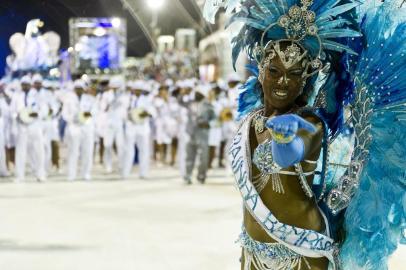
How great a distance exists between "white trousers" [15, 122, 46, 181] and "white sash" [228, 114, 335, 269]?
37.1 feet

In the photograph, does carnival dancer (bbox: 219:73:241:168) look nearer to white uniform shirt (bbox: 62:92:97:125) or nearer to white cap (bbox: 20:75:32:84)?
white uniform shirt (bbox: 62:92:97:125)

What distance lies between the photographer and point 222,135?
666 inches

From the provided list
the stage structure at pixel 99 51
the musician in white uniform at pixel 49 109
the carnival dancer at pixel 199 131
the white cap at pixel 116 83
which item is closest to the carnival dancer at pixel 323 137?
the stage structure at pixel 99 51

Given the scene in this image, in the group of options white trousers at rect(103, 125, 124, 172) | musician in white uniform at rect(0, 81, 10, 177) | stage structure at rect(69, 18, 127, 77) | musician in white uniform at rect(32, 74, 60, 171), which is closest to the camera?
stage structure at rect(69, 18, 127, 77)

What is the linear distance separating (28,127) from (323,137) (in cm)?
1155

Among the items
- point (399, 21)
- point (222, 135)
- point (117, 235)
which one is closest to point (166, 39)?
point (222, 135)

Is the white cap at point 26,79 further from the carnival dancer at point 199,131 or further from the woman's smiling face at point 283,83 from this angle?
the woman's smiling face at point 283,83

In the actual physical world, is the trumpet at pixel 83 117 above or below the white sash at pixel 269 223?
above

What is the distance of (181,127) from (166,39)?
22.6 metres

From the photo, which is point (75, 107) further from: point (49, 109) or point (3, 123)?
point (3, 123)

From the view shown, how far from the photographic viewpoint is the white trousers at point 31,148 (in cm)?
1396

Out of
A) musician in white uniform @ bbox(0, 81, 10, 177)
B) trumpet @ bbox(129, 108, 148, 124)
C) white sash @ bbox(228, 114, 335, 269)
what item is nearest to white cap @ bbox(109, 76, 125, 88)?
trumpet @ bbox(129, 108, 148, 124)

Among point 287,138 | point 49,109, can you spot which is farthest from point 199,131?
point 287,138

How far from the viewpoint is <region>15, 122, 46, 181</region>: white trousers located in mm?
13961
